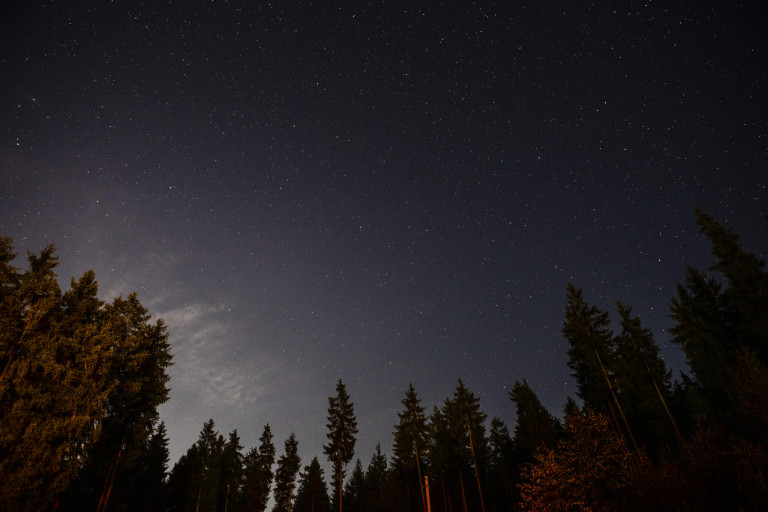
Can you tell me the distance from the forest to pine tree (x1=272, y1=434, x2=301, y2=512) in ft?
30.1

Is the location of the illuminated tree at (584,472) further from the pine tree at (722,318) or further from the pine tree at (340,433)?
the pine tree at (340,433)

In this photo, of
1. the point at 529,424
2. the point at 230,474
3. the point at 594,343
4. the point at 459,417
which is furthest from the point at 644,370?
the point at 230,474

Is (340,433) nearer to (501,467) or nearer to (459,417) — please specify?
(459,417)

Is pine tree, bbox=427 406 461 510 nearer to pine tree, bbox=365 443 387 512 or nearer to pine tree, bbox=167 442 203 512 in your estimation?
pine tree, bbox=365 443 387 512

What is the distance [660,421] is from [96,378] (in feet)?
160

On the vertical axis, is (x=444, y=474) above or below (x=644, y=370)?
below

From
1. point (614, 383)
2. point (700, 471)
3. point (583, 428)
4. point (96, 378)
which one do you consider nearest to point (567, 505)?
point (583, 428)

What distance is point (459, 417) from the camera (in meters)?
45.0

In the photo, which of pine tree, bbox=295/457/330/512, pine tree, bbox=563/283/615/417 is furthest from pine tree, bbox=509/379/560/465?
pine tree, bbox=295/457/330/512

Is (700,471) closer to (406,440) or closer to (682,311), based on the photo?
(682,311)

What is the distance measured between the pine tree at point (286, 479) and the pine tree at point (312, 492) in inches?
208

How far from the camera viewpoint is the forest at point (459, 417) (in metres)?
17.2

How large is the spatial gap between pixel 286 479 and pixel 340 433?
1726cm

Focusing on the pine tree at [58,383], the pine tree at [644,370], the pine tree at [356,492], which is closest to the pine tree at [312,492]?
the pine tree at [356,492]
